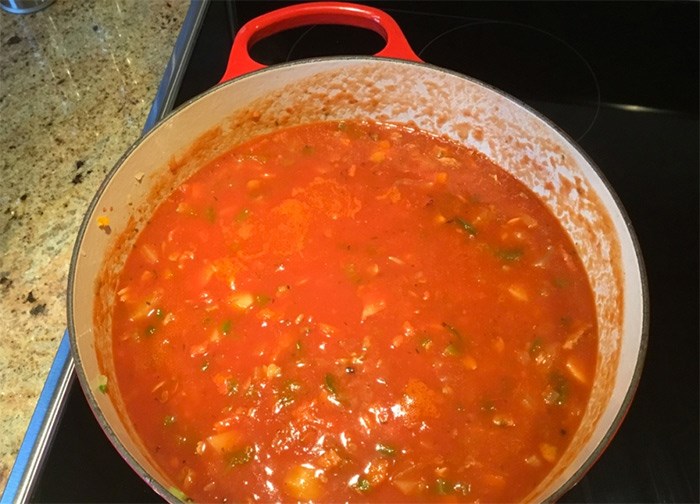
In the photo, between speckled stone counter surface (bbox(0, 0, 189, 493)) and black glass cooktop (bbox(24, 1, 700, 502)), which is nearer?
black glass cooktop (bbox(24, 1, 700, 502))

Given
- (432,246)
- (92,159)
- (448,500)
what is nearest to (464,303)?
(432,246)

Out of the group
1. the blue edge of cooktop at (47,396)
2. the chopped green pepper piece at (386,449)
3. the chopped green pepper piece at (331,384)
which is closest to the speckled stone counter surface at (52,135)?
the blue edge of cooktop at (47,396)

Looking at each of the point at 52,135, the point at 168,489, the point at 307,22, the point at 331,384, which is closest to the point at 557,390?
the point at 331,384

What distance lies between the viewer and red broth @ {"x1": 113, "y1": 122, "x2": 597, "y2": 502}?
5.12 ft

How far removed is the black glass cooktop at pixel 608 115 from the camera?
1.63 m

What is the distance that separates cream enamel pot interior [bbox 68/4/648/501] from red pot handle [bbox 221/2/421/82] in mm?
18

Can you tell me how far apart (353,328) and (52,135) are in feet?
3.76

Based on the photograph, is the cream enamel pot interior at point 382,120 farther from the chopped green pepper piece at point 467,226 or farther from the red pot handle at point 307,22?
the chopped green pepper piece at point 467,226

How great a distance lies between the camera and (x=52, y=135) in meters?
2.13

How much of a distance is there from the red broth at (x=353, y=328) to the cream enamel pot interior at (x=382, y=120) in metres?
0.05

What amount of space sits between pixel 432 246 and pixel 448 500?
670 mm

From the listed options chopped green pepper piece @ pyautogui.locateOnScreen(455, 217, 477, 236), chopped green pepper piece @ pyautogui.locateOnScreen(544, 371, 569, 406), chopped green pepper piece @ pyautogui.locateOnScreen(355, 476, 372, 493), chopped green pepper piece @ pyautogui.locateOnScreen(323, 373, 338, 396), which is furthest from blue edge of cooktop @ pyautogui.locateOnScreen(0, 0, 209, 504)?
chopped green pepper piece @ pyautogui.locateOnScreen(544, 371, 569, 406)

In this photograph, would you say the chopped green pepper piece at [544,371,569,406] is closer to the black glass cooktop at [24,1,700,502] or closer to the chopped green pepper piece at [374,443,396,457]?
the black glass cooktop at [24,1,700,502]

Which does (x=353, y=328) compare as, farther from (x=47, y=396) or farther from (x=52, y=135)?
(x=52, y=135)
